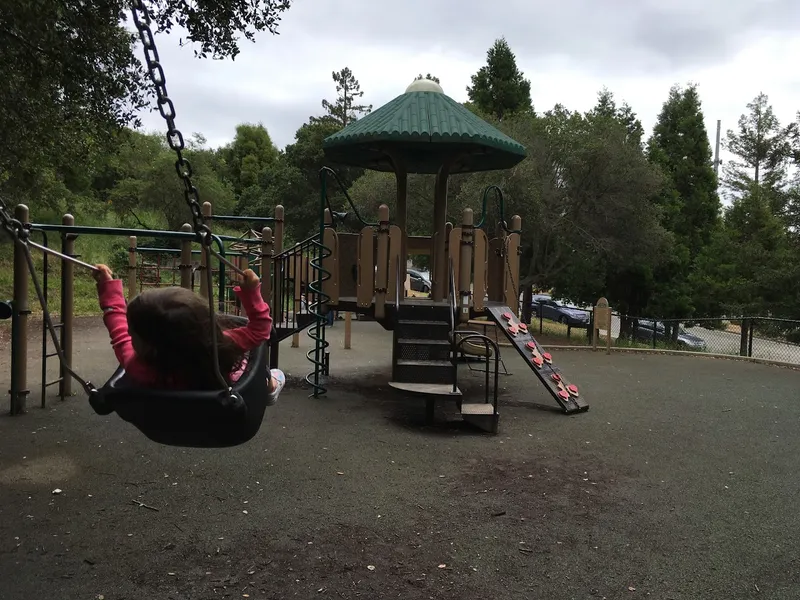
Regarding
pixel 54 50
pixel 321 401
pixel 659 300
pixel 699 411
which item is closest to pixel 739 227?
pixel 659 300

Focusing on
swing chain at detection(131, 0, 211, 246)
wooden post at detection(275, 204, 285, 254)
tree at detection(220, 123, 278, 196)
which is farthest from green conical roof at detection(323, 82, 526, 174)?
tree at detection(220, 123, 278, 196)

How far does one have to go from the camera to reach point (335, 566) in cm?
325

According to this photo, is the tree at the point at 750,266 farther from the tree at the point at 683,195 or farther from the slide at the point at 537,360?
the slide at the point at 537,360

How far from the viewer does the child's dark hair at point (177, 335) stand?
2133 millimetres

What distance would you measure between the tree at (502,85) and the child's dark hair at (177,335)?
25826 millimetres

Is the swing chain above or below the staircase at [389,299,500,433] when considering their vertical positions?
above

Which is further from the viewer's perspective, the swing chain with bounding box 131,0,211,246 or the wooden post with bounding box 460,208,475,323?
the wooden post with bounding box 460,208,475,323

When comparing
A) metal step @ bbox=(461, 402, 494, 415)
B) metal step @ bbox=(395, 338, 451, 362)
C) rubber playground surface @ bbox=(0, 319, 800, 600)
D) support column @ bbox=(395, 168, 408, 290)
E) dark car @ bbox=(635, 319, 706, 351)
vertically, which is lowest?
rubber playground surface @ bbox=(0, 319, 800, 600)

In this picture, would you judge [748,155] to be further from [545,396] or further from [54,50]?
[54,50]

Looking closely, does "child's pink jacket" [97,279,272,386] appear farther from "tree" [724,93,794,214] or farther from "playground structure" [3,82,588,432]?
"tree" [724,93,794,214]

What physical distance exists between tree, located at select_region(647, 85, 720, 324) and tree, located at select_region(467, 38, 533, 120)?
561cm

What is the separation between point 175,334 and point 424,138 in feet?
18.6

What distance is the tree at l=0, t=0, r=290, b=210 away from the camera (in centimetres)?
655

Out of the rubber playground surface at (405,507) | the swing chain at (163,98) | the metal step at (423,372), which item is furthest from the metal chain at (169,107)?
the metal step at (423,372)
